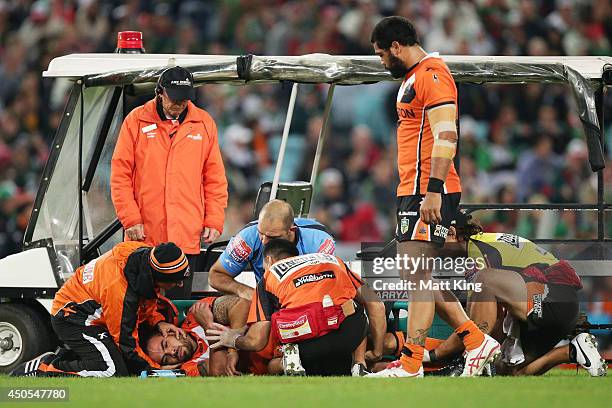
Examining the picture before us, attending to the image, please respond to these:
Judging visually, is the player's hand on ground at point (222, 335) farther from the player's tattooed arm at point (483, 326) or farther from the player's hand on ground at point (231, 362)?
the player's tattooed arm at point (483, 326)

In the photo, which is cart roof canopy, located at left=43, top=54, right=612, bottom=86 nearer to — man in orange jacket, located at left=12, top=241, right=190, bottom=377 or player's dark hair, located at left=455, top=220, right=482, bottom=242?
player's dark hair, located at left=455, top=220, right=482, bottom=242

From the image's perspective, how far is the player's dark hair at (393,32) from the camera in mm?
9031

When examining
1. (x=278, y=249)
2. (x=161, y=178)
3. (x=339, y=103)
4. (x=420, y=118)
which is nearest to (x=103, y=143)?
(x=161, y=178)

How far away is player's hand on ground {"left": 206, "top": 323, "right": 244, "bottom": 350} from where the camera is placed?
9664 millimetres

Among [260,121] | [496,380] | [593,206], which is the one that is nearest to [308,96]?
[260,121]

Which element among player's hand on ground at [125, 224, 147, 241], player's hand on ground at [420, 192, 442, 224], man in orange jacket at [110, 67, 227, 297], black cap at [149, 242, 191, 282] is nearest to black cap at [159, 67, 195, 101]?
man in orange jacket at [110, 67, 227, 297]

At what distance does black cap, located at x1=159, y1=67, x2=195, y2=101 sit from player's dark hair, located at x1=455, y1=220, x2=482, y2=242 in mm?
2113

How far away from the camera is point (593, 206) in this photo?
1116 centimetres

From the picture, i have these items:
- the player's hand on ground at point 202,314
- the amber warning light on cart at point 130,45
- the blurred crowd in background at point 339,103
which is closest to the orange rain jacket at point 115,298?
the player's hand on ground at point 202,314

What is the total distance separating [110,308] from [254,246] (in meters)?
1.16

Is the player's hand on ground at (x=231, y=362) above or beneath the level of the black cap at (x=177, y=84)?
beneath

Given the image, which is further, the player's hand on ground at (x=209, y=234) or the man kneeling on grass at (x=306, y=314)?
the player's hand on ground at (x=209, y=234)

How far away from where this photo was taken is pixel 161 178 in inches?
407

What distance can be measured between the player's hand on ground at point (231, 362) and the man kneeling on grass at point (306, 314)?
75mm
